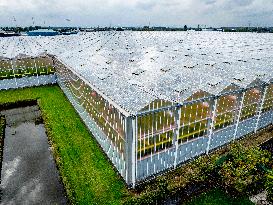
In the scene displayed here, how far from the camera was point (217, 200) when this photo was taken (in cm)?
958

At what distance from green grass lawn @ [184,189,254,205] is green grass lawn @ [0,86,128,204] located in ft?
9.21

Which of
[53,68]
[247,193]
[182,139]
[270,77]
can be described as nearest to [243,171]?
[247,193]

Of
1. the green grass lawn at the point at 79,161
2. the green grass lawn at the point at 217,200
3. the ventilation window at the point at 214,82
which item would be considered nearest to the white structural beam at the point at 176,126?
the green grass lawn at the point at 217,200

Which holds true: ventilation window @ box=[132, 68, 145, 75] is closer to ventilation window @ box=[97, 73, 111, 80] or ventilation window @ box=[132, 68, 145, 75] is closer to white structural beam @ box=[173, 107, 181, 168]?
ventilation window @ box=[97, 73, 111, 80]

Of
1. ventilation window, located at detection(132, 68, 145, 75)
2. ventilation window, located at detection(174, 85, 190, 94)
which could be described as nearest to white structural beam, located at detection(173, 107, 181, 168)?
ventilation window, located at detection(174, 85, 190, 94)

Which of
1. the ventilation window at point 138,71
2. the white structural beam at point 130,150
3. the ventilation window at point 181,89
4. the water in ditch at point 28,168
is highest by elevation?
the ventilation window at point 138,71

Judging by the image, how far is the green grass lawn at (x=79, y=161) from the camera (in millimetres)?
9844

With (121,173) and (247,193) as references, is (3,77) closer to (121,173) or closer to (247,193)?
(121,173)

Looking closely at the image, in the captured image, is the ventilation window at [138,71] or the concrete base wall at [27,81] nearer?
the ventilation window at [138,71]

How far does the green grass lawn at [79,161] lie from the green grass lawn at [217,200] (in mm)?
2808

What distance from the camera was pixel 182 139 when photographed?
36.6 ft

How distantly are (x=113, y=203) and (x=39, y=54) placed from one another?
67.5ft

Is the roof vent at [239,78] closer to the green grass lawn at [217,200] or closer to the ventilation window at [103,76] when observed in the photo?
the green grass lawn at [217,200]

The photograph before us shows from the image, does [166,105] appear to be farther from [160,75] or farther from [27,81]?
[27,81]
